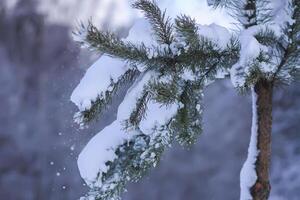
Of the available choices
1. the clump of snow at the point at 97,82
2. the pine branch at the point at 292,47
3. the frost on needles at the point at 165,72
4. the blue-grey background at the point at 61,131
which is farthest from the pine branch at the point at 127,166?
the blue-grey background at the point at 61,131

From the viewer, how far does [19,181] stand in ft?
17.0

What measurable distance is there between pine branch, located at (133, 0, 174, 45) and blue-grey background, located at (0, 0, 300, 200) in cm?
434

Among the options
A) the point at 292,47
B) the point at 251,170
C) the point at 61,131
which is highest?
the point at 61,131

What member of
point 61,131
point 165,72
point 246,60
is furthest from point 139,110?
point 61,131

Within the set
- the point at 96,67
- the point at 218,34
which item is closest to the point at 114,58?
the point at 96,67

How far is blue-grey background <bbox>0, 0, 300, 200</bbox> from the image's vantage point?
17.0ft

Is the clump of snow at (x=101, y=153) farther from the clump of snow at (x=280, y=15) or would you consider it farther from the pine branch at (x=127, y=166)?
the clump of snow at (x=280, y=15)

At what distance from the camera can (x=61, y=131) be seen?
17.5 ft

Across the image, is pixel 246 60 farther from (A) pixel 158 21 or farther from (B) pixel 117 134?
(B) pixel 117 134

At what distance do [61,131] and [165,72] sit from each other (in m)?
4.61

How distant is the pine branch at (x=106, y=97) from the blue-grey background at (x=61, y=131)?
13.9ft

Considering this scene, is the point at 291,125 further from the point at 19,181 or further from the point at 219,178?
the point at 19,181

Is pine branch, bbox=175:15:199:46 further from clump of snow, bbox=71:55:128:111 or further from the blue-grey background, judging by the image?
the blue-grey background

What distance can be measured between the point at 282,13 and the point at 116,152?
1.14 ft
